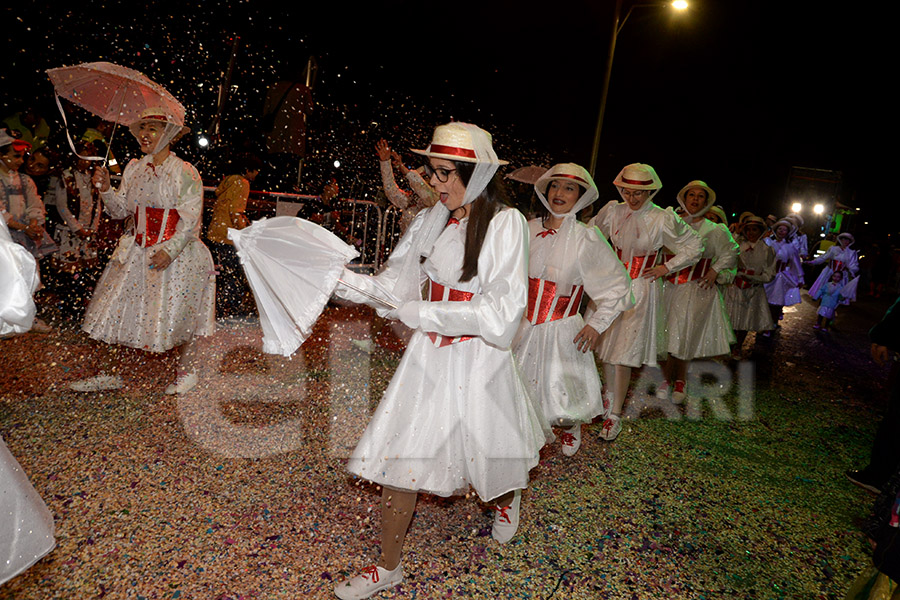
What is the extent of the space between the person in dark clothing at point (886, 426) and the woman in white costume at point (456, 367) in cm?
267

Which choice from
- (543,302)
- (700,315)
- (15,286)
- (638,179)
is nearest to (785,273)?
(700,315)

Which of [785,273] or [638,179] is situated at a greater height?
[638,179]

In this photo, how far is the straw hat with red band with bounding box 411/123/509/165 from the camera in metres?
2.46

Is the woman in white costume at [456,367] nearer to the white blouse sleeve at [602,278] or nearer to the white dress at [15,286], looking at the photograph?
the white dress at [15,286]

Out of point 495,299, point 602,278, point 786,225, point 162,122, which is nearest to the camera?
point 495,299

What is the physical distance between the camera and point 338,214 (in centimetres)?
910

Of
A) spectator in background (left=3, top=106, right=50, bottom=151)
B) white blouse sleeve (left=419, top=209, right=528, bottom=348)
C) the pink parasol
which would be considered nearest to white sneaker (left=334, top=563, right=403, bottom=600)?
white blouse sleeve (left=419, top=209, right=528, bottom=348)

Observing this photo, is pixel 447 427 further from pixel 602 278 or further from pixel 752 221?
pixel 752 221

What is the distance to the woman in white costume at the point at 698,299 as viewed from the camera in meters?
6.20

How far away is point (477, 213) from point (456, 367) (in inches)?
27.7

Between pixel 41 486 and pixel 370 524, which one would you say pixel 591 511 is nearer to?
pixel 370 524

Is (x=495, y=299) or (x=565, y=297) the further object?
(x=565, y=297)

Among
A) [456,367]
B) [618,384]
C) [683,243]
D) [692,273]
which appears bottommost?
[618,384]

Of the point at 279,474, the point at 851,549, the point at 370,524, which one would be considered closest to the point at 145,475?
the point at 279,474
